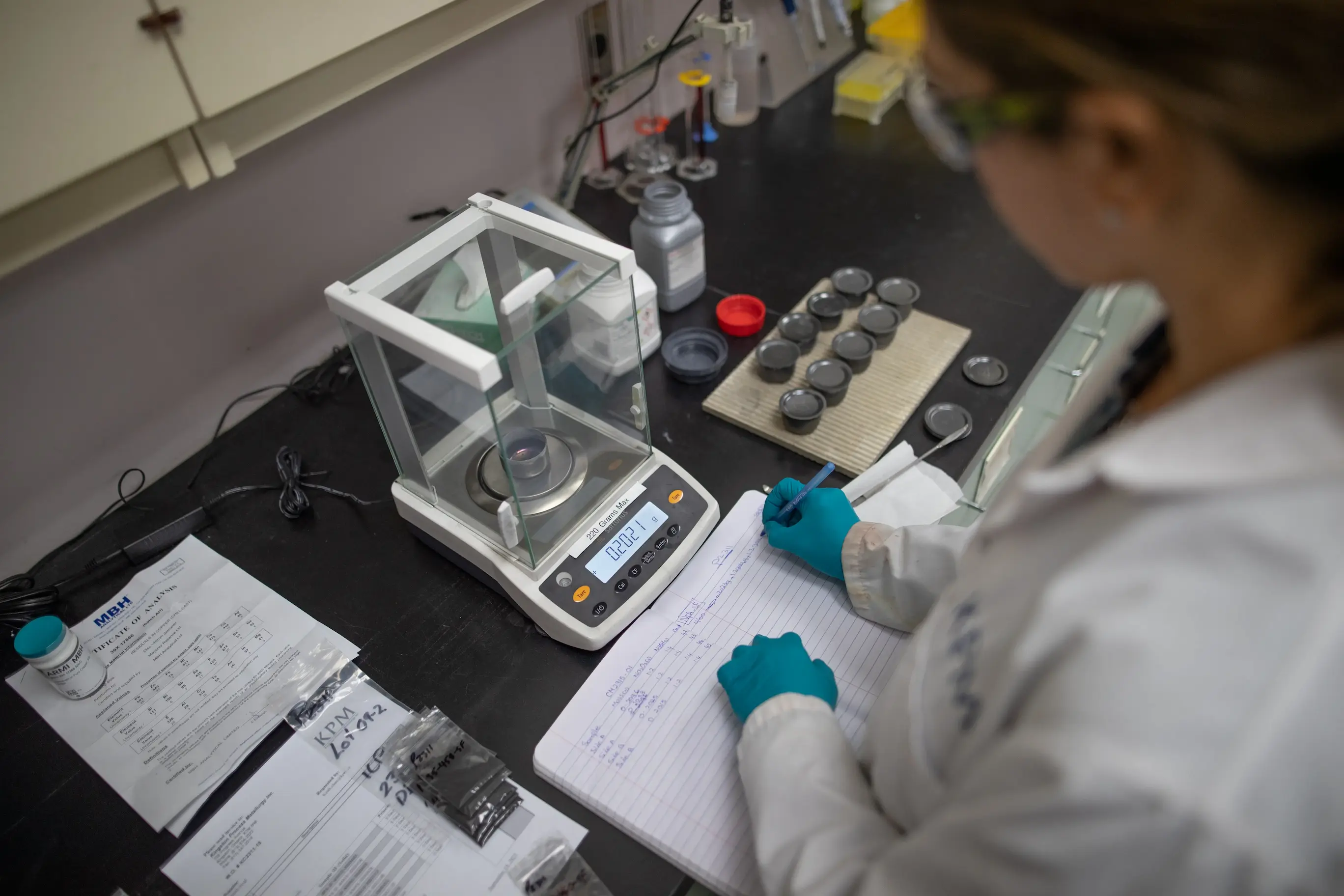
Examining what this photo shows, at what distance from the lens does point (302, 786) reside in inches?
32.5

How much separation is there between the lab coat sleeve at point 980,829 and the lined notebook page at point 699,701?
6 centimetres

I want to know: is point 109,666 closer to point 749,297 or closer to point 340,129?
point 340,129

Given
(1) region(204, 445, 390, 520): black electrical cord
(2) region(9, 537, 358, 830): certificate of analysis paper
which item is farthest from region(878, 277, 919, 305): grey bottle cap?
(2) region(9, 537, 358, 830): certificate of analysis paper

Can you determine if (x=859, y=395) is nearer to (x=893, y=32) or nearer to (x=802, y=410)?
(x=802, y=410)

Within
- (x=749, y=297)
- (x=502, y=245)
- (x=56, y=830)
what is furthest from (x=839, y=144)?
(x=56, y=830)

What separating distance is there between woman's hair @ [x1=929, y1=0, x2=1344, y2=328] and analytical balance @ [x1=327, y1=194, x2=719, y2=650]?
53 centimetres

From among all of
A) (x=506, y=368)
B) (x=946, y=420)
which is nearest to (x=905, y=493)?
(x=946, y=420)

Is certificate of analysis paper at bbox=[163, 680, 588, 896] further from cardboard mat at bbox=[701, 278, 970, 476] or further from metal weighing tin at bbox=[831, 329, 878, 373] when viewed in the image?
metal weighing tin at bbox=[831, 329, 878, 373]

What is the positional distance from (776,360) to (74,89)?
859 mm

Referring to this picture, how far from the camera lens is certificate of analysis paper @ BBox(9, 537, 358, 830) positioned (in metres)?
0.85

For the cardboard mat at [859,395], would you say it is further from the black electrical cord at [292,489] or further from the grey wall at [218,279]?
the grey wall at [218,279]

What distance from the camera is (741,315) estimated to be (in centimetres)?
130

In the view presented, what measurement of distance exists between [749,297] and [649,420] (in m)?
0.29

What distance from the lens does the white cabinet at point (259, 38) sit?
696 millimetres
